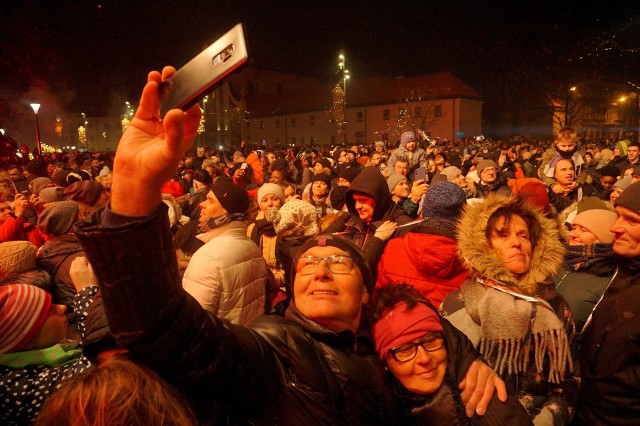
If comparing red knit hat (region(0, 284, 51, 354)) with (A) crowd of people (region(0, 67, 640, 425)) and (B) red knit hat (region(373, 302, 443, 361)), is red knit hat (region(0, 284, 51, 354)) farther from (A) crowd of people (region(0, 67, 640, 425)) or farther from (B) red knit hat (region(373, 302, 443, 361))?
(B) red knit hat (region(373, 302, 443, 361))

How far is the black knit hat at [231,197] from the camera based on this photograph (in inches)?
153

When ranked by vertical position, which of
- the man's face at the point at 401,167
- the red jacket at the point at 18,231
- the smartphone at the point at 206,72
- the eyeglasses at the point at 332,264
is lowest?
the red jacket at the point at 18,231

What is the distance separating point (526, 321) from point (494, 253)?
1.78ft

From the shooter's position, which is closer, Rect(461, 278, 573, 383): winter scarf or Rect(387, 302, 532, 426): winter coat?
Rect(387, 302, 532, 426): winter coat

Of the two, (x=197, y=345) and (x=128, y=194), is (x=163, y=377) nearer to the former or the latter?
(x=197, y=345)

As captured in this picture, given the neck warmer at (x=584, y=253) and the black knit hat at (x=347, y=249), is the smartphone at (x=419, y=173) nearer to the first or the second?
the neck warmer at (x=584, y=253)

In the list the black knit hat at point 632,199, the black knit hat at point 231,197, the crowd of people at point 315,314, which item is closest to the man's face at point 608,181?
the crowd of people at point 315,314

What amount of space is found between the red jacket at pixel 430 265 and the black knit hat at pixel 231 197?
145 centimetres

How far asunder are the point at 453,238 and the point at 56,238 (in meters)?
3.82

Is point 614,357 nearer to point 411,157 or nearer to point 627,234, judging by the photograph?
point 627,234

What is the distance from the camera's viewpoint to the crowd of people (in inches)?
47.4

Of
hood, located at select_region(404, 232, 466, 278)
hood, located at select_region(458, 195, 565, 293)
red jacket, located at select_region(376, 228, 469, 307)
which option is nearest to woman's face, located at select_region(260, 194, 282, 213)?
red jacket, located at select_region(376, 228, 469, 307)

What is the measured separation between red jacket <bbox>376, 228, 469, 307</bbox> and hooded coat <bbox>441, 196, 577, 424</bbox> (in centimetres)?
31

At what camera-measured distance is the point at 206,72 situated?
1.19 m
